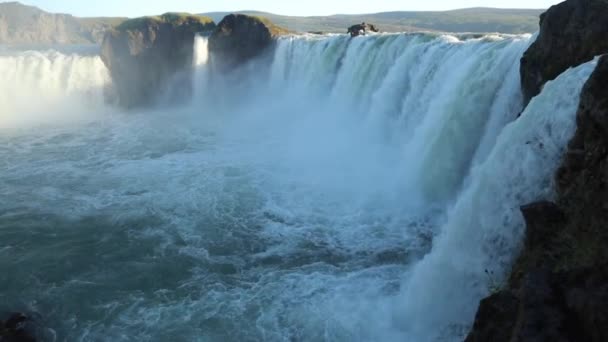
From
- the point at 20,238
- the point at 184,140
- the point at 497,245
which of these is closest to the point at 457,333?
the point at 497,245

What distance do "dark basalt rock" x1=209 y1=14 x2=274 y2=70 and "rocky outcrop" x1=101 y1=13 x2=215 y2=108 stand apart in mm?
4777

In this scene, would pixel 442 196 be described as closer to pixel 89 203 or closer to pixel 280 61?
pixel 89 203

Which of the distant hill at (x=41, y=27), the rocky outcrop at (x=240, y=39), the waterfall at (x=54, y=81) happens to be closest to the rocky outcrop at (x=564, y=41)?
the rocky outcrop at (x=240, y=39)

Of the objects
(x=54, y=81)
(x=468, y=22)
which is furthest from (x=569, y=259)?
(x=468, y=22)

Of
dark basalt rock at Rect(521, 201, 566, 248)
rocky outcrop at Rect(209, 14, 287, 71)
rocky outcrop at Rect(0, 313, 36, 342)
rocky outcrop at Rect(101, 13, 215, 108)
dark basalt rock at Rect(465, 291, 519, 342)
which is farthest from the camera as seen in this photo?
rocky outcrop at Rect(101, 13, 215, 108)

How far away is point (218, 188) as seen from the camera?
63.5 feet

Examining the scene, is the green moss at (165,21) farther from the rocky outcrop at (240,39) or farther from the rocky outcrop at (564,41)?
the rocky outcrop at (564,41)

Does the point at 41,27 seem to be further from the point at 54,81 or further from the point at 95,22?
the point at 54,81

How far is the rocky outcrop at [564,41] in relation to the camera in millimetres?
10109

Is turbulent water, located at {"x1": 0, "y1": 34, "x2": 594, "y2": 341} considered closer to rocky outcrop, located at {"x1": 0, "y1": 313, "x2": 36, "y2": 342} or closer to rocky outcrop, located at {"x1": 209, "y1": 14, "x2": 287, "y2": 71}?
rocky outcrop, located at {"x1": 0, "y1": 313, "x2": 36, "y2": 342}

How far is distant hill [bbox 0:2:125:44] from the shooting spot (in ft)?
315

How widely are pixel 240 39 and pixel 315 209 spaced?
24.8m

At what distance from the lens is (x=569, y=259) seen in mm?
6348

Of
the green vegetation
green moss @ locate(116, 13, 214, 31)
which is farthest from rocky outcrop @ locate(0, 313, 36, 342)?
the green vegetation
